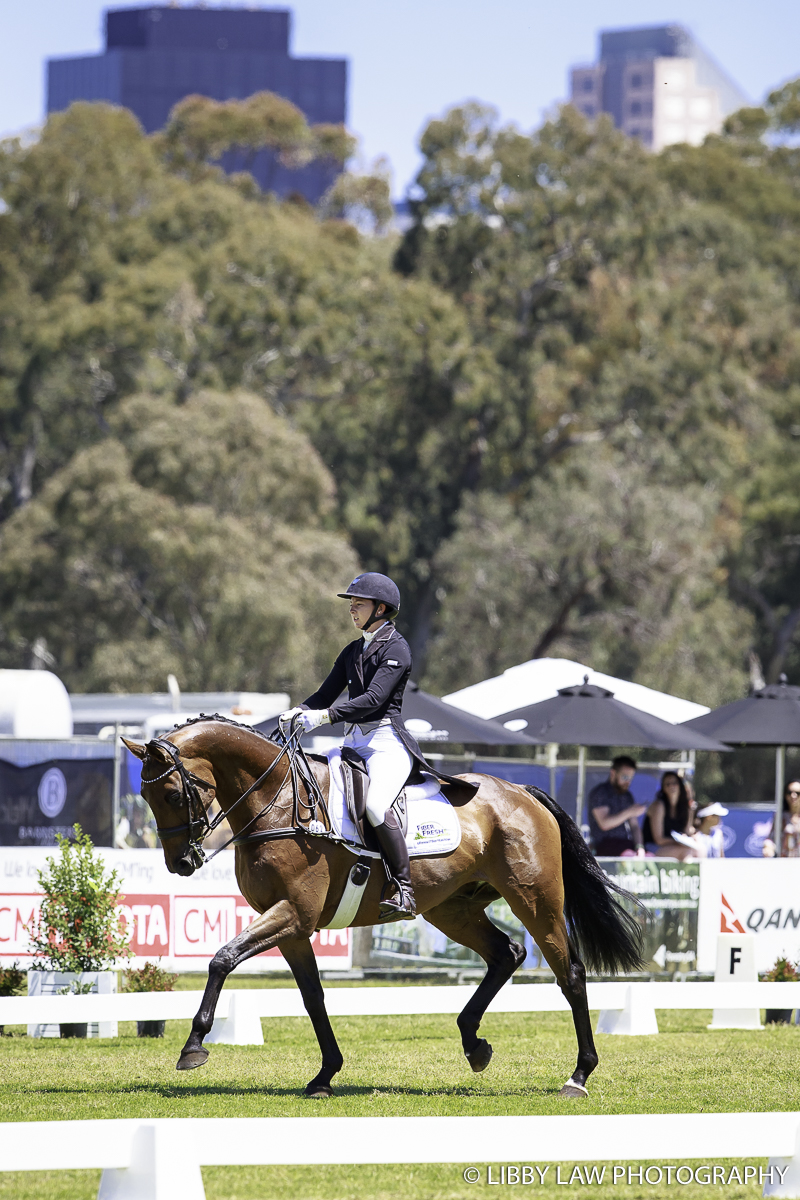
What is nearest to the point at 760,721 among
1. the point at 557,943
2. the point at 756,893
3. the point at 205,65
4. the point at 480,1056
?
the point at 756,893

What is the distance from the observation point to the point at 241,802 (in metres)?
7.50

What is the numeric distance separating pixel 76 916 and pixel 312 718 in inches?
146

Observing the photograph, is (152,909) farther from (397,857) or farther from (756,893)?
(397,857)

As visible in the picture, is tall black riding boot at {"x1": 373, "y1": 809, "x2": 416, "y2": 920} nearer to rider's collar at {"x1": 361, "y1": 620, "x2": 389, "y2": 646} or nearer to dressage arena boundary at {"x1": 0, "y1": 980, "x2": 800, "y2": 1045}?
rider's collar at {"x1": 361, "y1": 620, "x2": 389, "y2": 646}

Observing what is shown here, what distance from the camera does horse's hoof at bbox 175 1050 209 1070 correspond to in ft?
23.1

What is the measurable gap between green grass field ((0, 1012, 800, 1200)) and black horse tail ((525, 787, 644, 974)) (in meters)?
0.62

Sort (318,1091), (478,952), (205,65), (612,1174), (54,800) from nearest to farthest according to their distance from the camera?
(612,1174)
(318,1091)
(478,952)
(54,800)
(205,65)

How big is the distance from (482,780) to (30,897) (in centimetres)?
474

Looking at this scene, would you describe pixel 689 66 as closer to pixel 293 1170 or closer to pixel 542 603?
pixel 542 603

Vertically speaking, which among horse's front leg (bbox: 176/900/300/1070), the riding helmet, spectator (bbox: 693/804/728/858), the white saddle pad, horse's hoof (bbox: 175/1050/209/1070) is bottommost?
spectator (bbox: 693/804/728/858)

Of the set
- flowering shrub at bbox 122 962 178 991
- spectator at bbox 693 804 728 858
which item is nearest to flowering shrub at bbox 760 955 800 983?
spectator at bbox 693 804 728 858

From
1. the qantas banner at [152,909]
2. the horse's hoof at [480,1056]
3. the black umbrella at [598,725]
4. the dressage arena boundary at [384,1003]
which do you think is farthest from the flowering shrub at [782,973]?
the horse's hoof at [480,1056]

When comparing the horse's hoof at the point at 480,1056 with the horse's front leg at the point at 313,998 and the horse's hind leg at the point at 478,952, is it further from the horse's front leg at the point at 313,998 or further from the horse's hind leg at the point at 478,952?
the horse's front leg at the point at 313,998

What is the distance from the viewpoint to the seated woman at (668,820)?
48.6 ft
